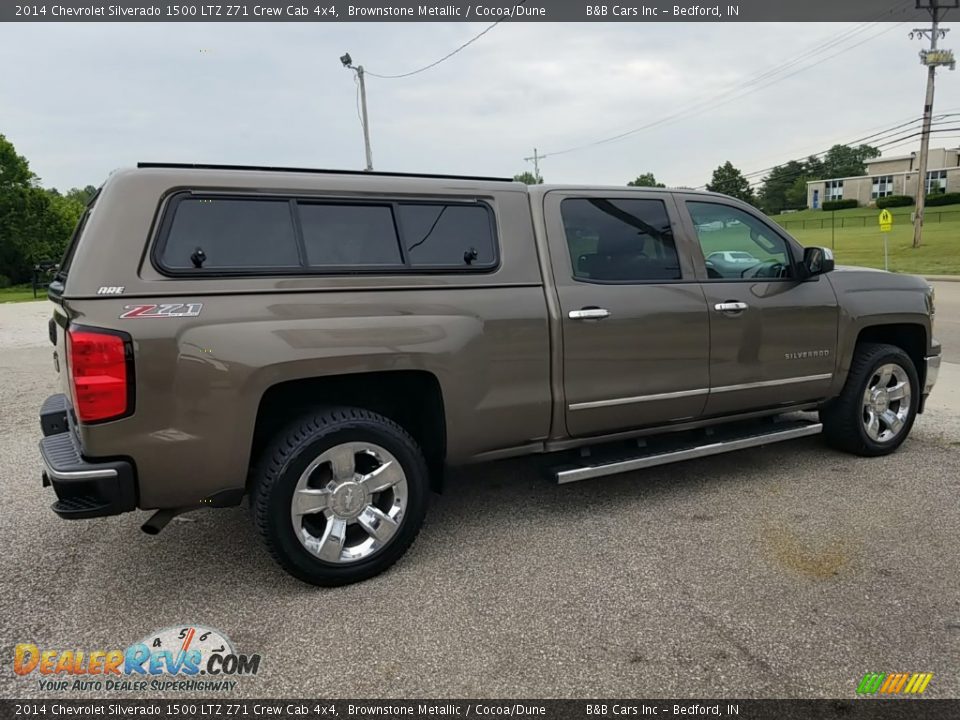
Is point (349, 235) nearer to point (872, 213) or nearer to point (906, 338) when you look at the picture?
point (906, 338)

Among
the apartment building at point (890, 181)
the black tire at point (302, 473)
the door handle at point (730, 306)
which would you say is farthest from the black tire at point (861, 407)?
the apartment building at point (890, 181)

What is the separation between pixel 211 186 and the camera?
9.71ft

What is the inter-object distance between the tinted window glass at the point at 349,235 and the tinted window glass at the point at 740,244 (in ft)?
6.92

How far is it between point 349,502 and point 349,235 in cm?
129

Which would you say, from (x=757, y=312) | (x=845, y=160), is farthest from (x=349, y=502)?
(x=845, y=160)

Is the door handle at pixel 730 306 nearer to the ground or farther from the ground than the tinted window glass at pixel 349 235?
nearer to the ground

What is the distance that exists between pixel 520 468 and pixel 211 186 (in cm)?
289

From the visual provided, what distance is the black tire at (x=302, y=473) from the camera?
2979 millimetres

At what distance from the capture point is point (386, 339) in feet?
10.4

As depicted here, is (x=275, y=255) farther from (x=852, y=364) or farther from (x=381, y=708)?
(x=852, y=364)

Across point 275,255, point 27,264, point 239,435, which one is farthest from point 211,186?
point 27,264

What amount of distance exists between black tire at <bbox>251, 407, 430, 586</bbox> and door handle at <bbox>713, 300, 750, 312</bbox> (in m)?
2.09

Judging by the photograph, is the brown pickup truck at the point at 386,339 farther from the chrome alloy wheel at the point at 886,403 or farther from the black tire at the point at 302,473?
the chrome alloy wheel at the point at 886,403

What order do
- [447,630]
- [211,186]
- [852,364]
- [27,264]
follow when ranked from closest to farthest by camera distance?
[447,630]
[211,186]
[852,364]
[27,264]
